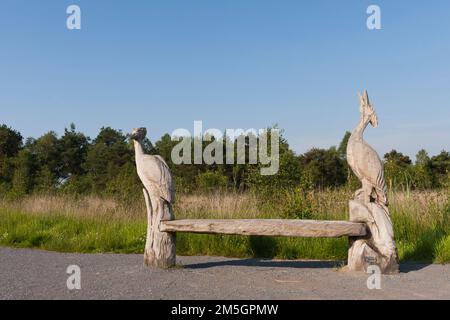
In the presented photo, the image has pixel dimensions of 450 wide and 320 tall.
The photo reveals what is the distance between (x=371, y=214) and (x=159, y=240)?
2669mm

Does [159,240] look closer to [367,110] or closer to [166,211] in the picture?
[166,211]

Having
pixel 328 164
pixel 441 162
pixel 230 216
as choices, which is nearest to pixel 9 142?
pixel 328 164

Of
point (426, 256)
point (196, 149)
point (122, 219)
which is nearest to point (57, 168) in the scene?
point (196, 149)

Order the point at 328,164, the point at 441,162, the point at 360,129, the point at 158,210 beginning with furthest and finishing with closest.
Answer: the point at 328,164
the point at 441,162
the point at 360,129
the point at 158,210

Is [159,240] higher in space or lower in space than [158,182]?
lower

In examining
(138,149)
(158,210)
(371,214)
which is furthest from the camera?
(138,149)

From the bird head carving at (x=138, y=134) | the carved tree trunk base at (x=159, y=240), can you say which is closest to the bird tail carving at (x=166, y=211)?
the carved tree trunk base at (x=159, y=240)

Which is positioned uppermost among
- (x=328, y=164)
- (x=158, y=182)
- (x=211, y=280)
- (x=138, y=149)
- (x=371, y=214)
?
(x=328, y=164)

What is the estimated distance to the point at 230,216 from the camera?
28.2ft

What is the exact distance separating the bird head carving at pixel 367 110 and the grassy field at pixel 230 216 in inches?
87.5

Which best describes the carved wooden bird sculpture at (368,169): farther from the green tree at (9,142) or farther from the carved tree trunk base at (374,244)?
the green tree at (9,142)

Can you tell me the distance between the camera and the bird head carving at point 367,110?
18.7ft

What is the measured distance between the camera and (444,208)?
7.95 metres

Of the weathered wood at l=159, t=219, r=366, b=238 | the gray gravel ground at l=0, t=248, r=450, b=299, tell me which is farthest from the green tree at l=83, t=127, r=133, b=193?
the weathered wood at l=159, t=219, r=366, b=238
